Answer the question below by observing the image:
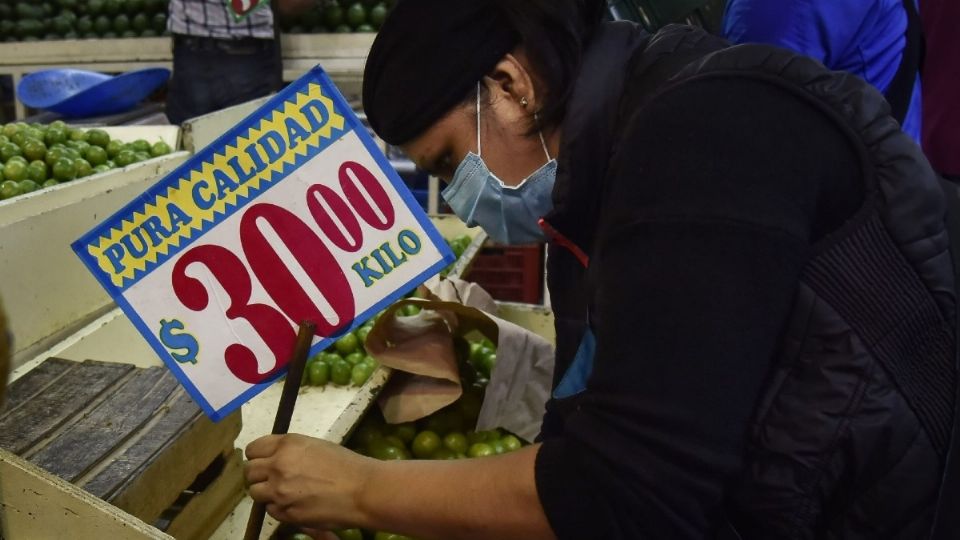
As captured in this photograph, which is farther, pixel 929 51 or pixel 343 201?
pixel 929 51

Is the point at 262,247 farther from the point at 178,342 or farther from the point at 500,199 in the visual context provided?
the point at 500,199

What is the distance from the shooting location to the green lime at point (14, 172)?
2.75m

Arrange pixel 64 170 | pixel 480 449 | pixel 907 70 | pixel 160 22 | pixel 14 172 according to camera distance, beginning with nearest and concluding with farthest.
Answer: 1. pixel 907 70
2. pixel 480 449
3. pixel 14 172
4. pixel 64 170
5. pixel 160 22

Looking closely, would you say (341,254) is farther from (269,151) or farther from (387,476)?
(387,476)

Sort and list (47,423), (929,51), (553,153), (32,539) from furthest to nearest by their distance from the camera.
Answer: (929,51) → (47,423) → (553,153) → (32,539)

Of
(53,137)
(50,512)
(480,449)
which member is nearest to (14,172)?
(53,137)

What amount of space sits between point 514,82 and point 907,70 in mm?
1578

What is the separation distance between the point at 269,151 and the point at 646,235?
752 millimetres

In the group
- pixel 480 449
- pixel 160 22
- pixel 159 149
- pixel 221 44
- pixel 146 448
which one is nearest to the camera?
pixel 146 448

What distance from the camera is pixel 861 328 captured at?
1005 millimetres

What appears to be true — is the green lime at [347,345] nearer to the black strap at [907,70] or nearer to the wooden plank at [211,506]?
the wooden plank at [211,506]

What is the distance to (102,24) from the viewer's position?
5.75 meters

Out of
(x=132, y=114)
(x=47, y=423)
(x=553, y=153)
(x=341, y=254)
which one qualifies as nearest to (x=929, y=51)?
(x=553, y=153)

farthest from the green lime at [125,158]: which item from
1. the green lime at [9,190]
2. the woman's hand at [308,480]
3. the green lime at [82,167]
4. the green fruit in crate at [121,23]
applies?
the green fruit in crate at [121,23]
